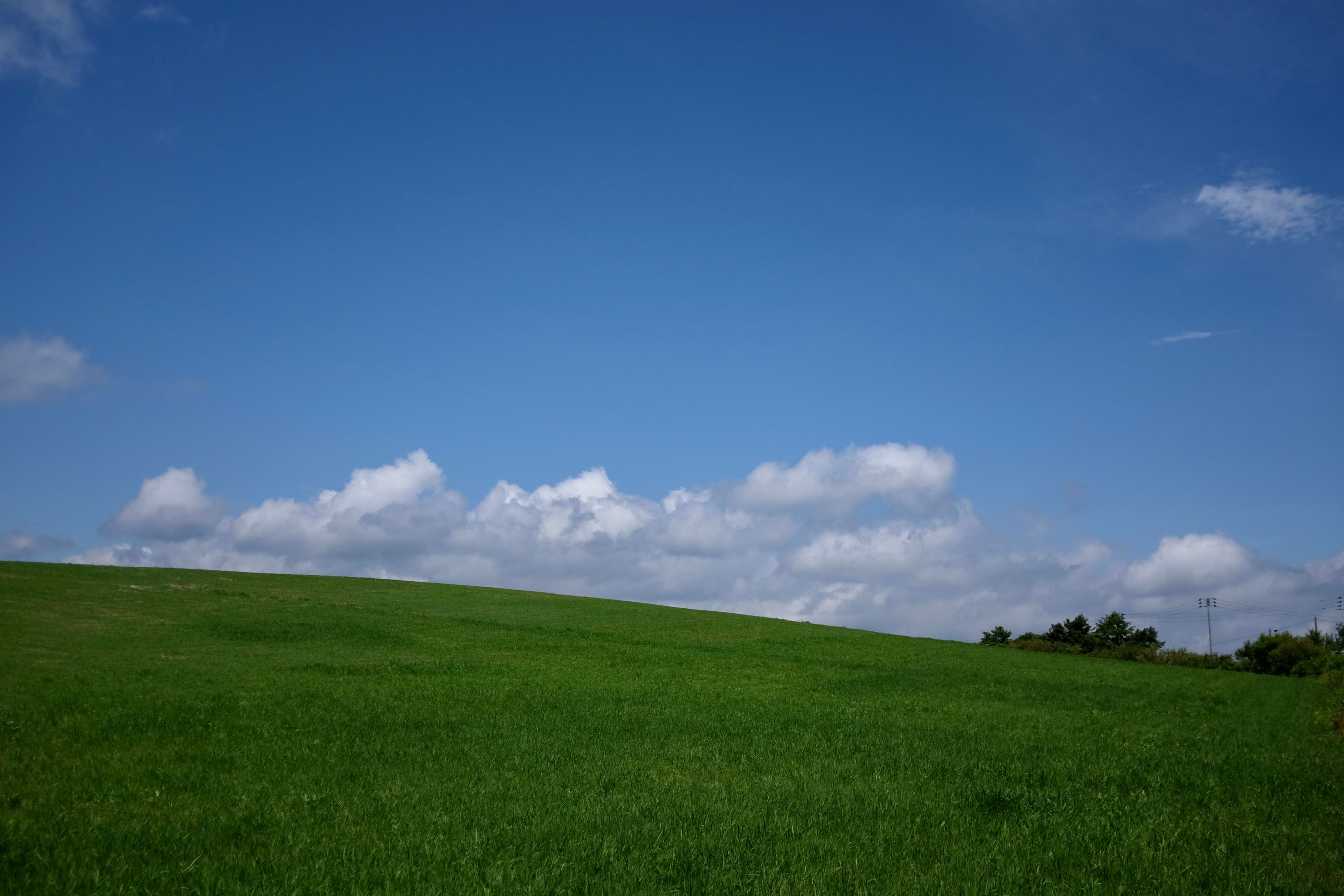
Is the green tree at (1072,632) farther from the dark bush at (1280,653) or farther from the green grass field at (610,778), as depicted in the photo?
the green grass field at (610,778)

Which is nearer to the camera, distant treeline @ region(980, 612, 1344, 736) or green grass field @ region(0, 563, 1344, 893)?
green grass field @ region(0, 563, 1344, 893)

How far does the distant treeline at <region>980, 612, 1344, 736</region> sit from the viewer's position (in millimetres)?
73062

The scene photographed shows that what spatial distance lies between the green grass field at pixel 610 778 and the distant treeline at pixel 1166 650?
3913 cm

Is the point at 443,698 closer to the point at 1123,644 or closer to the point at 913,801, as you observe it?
the point at 913,801

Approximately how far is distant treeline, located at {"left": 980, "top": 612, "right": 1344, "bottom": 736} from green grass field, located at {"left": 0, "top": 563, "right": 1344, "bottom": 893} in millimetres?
39128

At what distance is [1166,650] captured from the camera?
74.7 metres

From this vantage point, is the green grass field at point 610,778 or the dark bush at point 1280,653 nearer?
the green grass field at point 610,778

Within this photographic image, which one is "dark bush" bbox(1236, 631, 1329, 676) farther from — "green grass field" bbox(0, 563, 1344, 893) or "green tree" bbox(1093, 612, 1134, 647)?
"green grass field" bbox(0, 563, 1344, 893)

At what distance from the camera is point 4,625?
35.9 meters

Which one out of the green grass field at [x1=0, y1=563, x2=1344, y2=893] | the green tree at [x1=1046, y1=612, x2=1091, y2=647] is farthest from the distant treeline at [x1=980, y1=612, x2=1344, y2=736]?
the green grass field at [x1=0, y1=563, x2=1344, y2=893]

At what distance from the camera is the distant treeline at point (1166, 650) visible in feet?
240

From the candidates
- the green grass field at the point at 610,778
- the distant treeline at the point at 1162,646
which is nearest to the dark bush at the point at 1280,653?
the distant treeline at the point at 1162,646

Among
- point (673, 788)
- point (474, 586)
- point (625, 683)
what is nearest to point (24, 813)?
point (673, 788)

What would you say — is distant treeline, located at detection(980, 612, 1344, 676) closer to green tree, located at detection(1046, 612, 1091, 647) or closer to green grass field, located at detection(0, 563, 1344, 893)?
green tree, located at detection(1046, 612, 1091, 647)
